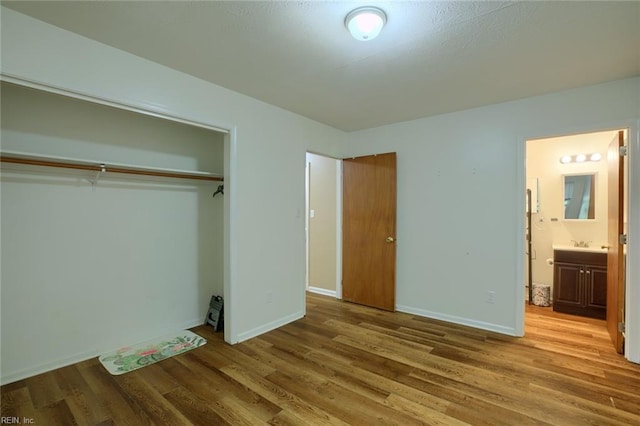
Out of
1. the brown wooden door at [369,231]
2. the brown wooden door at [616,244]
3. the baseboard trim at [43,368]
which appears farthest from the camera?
the brown wooden door at [369,231]

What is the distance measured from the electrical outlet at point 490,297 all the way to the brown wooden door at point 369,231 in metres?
1.06

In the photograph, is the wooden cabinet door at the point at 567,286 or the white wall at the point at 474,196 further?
the wooden cabinet door at the point at 567,286

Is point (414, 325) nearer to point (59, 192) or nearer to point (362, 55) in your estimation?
point (362, 55)

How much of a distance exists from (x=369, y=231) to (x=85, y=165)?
3.17 metres

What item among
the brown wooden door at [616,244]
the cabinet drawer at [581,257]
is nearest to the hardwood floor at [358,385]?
the brown wooden door at [616,244]

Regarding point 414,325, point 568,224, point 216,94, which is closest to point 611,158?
point 568,224

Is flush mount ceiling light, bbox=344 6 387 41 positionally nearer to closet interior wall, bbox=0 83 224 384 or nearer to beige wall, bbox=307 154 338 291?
closet interior wall, bbox=0 83 224 384

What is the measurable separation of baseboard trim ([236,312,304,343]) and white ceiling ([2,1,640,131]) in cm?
246

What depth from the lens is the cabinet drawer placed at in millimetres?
3656

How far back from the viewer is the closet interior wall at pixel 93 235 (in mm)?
2293

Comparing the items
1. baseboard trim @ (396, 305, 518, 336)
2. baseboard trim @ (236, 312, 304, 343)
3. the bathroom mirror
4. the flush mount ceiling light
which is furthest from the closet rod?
the bathroom mirror

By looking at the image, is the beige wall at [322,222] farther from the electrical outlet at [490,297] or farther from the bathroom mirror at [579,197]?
the bathroom mirror at [579,197]

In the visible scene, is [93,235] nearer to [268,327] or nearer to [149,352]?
[149,352]

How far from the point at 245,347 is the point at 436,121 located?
131 inches
